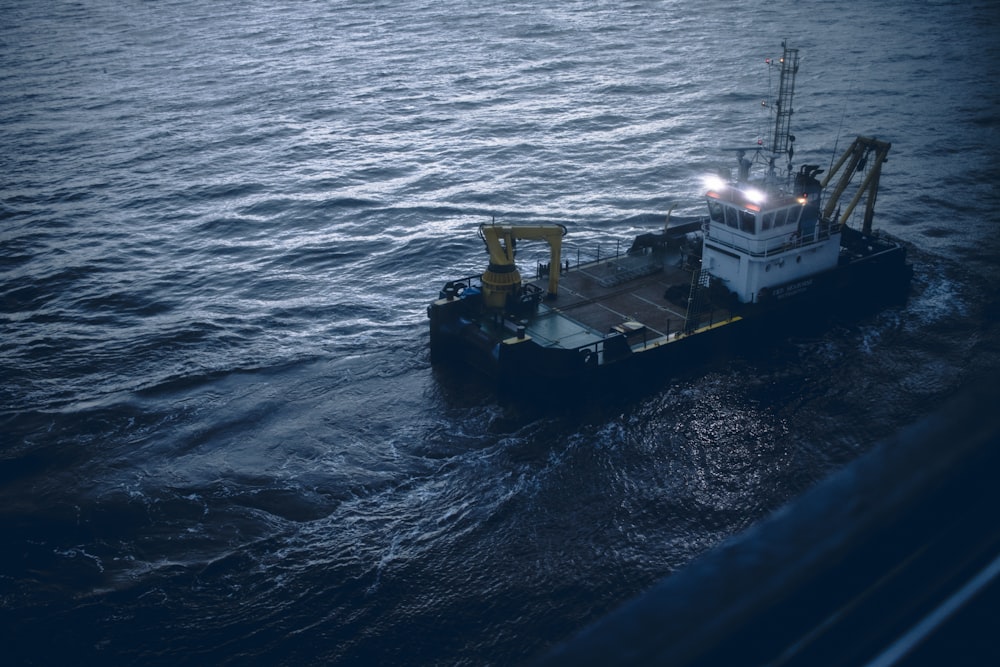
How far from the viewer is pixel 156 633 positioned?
19.5m

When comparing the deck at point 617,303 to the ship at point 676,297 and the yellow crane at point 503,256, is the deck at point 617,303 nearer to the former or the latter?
the ship at point 676,297

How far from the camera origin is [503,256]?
29875 millimetres

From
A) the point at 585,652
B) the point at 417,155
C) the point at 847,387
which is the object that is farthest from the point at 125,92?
the point at 585,652

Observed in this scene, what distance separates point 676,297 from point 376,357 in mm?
11528

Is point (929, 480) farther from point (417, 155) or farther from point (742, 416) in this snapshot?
point (417, 155)

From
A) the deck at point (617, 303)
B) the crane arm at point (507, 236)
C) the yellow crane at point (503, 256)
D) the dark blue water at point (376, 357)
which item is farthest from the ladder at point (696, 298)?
the crane arm at point (507, 236)

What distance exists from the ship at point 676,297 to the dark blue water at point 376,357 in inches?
49.1

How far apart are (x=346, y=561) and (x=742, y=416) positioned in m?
14.0

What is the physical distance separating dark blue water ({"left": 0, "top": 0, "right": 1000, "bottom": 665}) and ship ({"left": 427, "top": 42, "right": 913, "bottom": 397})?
125 centimetres

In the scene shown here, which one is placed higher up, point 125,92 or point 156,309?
point 125,92

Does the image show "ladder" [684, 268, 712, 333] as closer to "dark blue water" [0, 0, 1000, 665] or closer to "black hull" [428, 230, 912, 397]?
"black hull" [428, 230, 912, 397]

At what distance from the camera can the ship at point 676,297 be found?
27766mm

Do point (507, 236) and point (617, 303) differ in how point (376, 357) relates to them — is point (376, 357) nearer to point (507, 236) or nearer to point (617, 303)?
point (507, 236)

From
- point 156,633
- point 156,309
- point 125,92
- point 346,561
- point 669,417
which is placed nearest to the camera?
point 156,633
